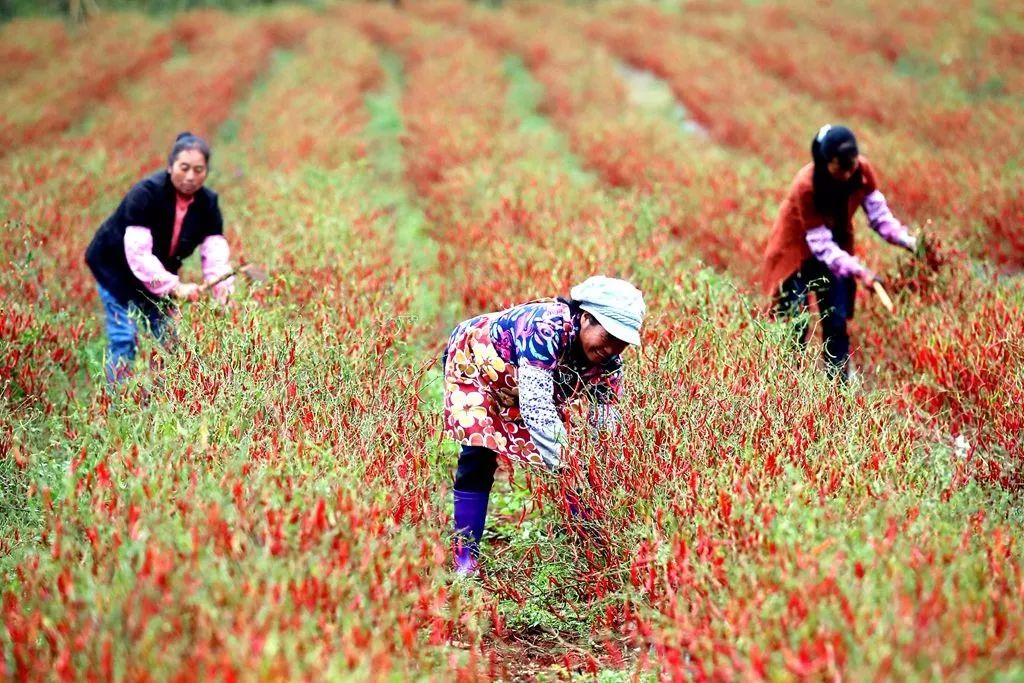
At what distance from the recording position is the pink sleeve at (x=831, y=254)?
449 centimetres

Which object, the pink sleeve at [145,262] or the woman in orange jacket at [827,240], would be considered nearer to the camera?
the pink sleeve at [145,262]

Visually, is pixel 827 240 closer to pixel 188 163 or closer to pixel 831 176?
pixel 831 176

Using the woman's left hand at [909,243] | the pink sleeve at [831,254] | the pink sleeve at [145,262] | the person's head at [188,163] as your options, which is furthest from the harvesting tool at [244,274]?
the woman's left hand at [909,243]

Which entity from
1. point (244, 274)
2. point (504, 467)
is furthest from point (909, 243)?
point (244, 274)

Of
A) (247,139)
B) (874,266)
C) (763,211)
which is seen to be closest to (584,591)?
(874,266)

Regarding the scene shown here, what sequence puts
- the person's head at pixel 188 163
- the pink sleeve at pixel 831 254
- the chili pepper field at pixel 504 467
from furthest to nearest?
the pink sleeve at pixel 831 254 → the person's head at pixel 188 163 → the chili pepper field at pixel 504 467

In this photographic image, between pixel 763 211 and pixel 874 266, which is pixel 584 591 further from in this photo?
pixel 763 211

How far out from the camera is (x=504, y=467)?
4.16 m

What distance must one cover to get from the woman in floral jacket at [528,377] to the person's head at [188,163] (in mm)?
1527

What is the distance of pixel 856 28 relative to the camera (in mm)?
16172

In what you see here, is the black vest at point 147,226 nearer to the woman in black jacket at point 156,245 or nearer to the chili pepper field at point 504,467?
the woman in black jacket at point 156,245

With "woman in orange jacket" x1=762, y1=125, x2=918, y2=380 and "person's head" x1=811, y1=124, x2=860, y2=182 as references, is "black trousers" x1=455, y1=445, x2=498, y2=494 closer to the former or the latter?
"woman in orange jacket" x1=762, y1=125, x2=918, y2=380

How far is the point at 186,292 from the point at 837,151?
9.24ft

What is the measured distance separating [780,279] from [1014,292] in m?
1.07
